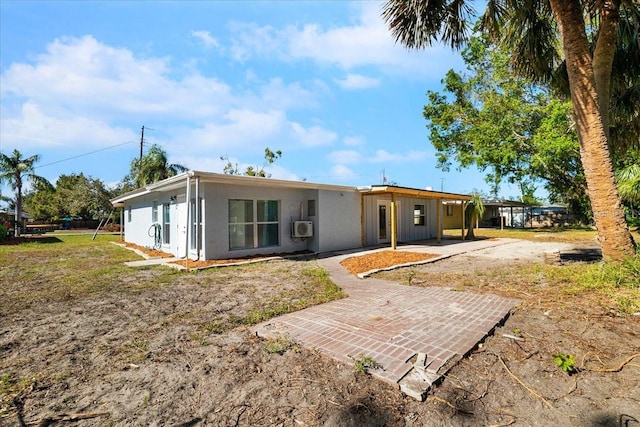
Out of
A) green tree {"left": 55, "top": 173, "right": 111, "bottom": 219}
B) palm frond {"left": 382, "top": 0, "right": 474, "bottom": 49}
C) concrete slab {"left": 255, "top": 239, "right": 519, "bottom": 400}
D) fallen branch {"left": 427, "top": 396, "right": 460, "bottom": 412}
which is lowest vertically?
fallen branch {"left": 427, "top": 396, "right": 460, "bottom": 412}

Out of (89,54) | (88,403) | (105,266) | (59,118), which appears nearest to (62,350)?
(88,403)

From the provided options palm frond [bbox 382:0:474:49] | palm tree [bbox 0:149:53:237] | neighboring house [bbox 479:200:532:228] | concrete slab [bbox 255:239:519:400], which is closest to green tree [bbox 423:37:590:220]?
neighboring house [bbox 479:200:532:228]

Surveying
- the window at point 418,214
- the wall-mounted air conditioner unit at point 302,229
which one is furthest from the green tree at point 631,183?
the wall-mounted air conditioner unit at point 302,229

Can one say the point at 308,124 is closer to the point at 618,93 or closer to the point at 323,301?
the point at 618,93

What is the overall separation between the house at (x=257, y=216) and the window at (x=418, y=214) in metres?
2.06

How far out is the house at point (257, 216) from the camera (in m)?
9.89

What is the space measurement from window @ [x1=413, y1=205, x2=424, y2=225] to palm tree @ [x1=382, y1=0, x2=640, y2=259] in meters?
9.56

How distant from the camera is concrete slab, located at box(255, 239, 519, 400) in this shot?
2957 millimetres

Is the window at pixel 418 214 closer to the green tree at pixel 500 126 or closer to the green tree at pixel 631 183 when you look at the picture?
the green tree at pixel 631 183

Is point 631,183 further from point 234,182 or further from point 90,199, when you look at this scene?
point 90,199

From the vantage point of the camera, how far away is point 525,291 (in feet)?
18.7

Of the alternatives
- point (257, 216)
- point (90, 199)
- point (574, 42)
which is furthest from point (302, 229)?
point (90, 199)

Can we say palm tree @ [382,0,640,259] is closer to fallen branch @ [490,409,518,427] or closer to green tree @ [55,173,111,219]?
fallen branch @ [490,409,518,427]

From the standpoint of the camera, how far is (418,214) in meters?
17.8
